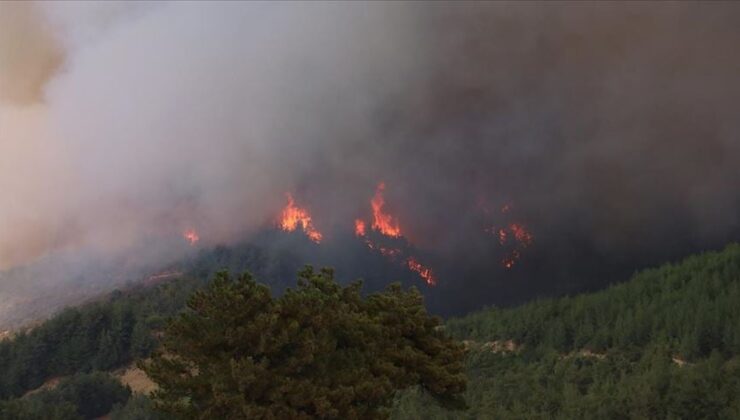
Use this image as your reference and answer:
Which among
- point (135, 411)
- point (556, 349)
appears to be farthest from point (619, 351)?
point (135, 411)

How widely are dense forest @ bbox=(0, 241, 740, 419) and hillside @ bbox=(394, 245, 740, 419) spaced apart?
21cm

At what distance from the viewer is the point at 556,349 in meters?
126

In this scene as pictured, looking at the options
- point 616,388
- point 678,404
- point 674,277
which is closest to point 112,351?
point 616,388

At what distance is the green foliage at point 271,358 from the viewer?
25156mm

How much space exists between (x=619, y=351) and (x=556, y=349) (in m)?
13.8

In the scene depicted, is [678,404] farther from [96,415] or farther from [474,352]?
[96,415]

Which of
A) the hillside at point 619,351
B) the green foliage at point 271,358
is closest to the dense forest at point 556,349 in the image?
the hillside at point 619,351

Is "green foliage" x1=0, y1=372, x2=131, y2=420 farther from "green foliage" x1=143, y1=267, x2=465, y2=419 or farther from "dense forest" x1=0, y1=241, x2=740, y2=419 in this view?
"green foliage" x1=143, y1=267, x2=465, y2=419

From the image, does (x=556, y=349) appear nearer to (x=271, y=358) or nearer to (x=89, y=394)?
(x=89, y=394)

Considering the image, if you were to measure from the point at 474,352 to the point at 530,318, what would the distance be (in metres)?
19.8

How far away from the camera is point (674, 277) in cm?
14488

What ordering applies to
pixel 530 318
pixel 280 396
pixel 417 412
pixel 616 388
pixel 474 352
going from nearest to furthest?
pixel 280 396, pixel 417 412, pixel 616 388, pixel 474 352, pixel 530 318

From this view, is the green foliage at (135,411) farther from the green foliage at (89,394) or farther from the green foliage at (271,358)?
the green foliage at (271,358)

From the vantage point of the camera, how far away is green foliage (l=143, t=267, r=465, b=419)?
2516cm
